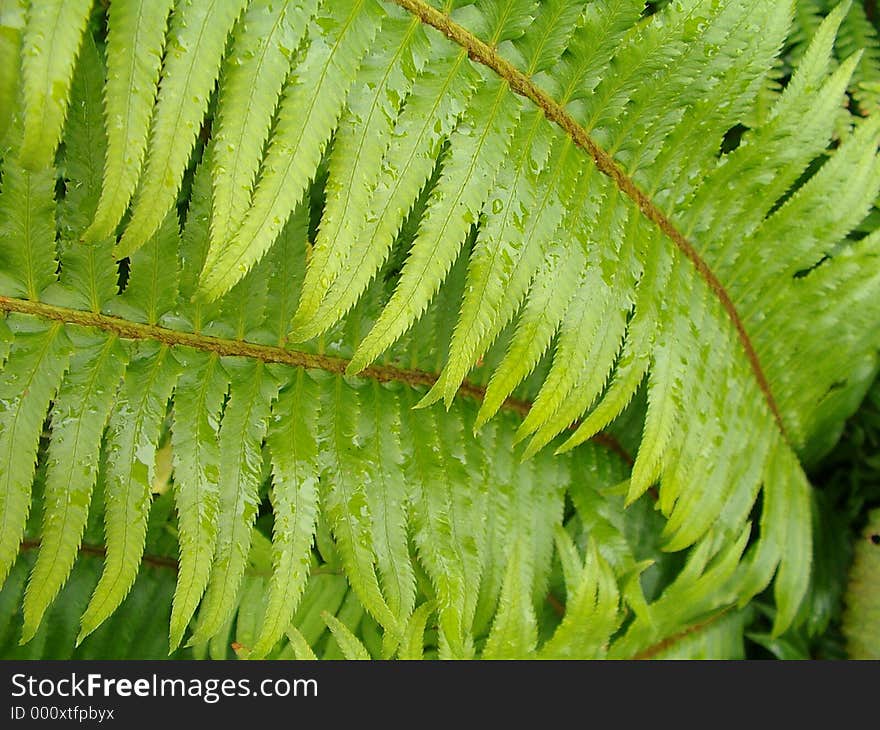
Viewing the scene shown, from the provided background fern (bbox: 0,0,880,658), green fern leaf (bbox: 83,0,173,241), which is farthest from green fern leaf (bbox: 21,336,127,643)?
green fern leaf (bbox: 83,0,173,241)

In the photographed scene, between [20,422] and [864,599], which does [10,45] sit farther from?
[864,599]

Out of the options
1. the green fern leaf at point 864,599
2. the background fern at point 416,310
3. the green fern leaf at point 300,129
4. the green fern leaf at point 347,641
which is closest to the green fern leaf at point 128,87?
the background fern at point 416,310

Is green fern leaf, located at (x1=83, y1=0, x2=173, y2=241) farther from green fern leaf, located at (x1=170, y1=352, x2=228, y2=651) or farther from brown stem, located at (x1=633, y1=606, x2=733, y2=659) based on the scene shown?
brown stem, located at (x1=633, y1=606, x2=733, y2=659)

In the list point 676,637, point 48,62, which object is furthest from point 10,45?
point 676,637

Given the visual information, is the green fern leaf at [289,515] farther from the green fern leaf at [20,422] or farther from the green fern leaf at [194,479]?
the green fern leaf at [20,422]

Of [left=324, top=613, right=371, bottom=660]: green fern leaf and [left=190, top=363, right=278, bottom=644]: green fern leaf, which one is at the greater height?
[left=190, top=363, right=278, bottom=644]: green fern leaf

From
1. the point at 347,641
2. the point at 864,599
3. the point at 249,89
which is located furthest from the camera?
the point at 864,599

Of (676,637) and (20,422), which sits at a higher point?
(20,422)
